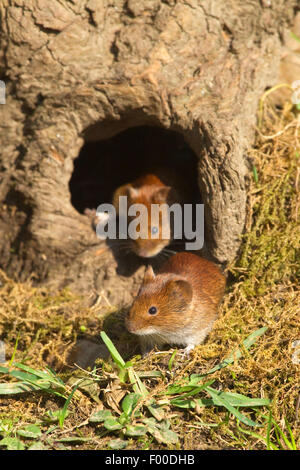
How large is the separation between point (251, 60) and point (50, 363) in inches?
152

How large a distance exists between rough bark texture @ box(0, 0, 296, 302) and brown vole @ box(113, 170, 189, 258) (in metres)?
0.57

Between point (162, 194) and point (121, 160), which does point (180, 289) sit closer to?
point (162, 194)

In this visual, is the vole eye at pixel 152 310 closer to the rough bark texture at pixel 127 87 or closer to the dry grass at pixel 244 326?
the dry grass at pixel 244 326

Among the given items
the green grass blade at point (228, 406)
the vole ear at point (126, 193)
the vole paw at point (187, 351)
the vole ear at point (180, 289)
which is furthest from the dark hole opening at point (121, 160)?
the green grass blade at point (228, 406)

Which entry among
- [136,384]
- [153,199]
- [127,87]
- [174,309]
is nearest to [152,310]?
[174,309]

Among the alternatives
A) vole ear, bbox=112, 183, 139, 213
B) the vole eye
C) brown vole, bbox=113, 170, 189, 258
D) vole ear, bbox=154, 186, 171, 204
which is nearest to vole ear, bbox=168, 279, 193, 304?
the vole eye

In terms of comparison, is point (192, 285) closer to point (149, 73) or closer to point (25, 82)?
point (149, 73)

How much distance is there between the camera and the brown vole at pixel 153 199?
622 centimetres

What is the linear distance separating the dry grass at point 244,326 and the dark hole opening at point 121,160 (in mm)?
1707

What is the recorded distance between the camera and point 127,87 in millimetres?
5645

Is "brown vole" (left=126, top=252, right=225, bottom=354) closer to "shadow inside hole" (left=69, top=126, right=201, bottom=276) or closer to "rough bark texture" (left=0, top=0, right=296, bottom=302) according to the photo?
"rough bark texture" (left=0, top=0, right=296, bottom=302)

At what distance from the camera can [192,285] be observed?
16.9ft

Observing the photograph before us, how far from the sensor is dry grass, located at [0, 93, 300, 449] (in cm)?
419

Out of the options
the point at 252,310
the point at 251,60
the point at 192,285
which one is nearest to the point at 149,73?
the point at 251,60
